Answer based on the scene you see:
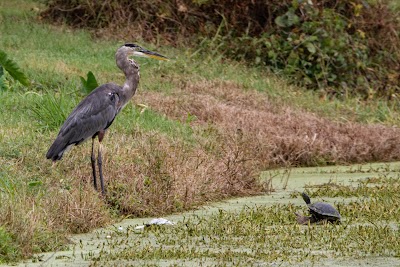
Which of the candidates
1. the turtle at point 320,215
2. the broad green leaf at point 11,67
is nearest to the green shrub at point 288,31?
the broad green leaf at point 11,67

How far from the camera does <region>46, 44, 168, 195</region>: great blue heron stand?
8.46 metres

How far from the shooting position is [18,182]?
7.96 meters

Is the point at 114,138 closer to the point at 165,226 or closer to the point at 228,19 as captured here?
the point at 165,226

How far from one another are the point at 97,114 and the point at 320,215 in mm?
2250

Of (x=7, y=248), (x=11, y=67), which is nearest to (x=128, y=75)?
(x=11, y=67)

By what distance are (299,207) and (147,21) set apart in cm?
768

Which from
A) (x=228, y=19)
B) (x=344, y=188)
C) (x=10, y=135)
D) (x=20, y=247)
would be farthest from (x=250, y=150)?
(x=228, y=19)

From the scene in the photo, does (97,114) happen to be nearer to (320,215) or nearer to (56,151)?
(56,151)

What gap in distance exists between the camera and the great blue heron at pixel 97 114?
846 centimetres

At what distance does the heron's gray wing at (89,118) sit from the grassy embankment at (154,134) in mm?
277

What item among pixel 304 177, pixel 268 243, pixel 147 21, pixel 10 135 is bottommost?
pixel 147 21

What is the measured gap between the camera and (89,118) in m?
8.76

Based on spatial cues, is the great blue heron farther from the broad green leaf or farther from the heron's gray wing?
the broad green leaf

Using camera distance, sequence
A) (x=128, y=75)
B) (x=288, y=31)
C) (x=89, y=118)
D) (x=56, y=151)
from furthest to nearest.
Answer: (x=288, y=31) → (x=128, y=75) → (x=89, y=118) → (x=56, y=151)
